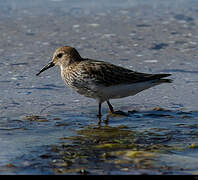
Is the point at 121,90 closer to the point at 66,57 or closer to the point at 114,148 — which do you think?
the point at 66,57

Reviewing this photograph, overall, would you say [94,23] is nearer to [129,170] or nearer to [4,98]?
[4,98]

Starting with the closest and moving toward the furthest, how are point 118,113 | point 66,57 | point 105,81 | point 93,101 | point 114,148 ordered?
point 114,148 → point 118,113 → point 105,81 → point 66,57 → point 93,101

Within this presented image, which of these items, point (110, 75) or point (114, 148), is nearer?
point (114, 148)

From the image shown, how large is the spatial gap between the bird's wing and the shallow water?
50cm

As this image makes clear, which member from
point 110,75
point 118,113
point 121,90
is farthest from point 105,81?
point 118,113

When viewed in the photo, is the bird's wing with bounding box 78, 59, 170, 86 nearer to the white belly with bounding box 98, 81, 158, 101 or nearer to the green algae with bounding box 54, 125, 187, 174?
the white belly with bounding box 98, 81, 158, 101

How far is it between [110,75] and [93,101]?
1.00m

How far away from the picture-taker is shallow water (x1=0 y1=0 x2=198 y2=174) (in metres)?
5.59

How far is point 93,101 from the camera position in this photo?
891 cm

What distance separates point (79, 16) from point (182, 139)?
9.60 metres

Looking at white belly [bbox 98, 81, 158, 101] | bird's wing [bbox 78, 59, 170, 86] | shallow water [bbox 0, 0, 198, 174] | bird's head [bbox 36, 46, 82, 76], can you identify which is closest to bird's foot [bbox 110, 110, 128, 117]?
shallow water [bbox 0, 0, 198, 174]

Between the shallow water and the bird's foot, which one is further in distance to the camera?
the bird's foot

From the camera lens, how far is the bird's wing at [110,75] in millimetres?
7977

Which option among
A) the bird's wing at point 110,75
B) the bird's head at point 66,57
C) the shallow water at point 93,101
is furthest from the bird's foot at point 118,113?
the bird's head at point 66,57
